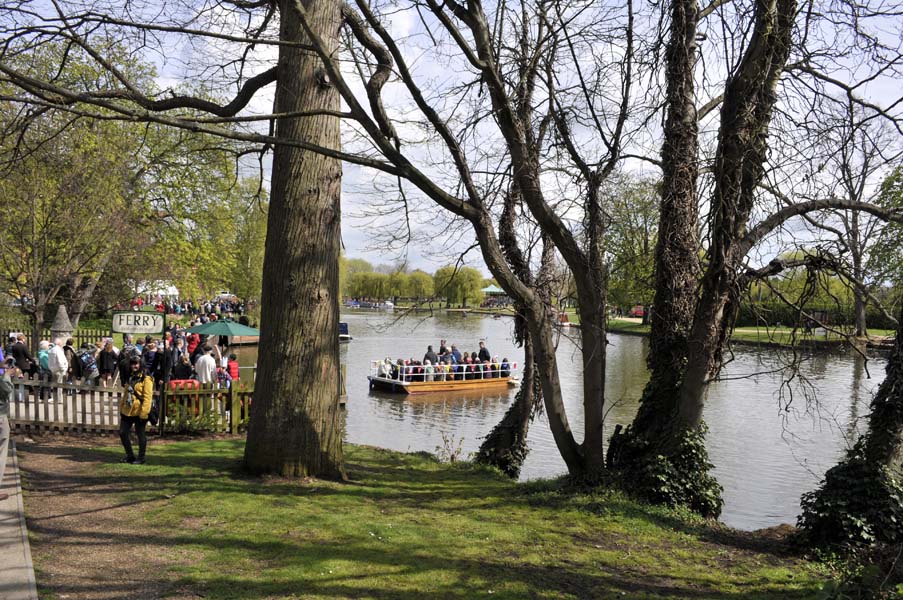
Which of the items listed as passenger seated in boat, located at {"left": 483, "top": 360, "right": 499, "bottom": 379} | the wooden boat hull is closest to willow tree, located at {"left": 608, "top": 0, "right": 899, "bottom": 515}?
the wooden boat hull

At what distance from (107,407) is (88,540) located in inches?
253

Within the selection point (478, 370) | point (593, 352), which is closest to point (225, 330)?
point (478, 370)

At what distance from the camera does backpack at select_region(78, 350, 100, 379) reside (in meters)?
17.4

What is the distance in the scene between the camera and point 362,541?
249 inches

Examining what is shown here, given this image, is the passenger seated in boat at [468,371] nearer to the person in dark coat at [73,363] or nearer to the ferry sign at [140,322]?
the person in dark coat at [73,363]

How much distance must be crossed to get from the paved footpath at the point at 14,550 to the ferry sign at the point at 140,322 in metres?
6.26

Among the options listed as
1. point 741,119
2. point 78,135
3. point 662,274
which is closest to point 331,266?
point 662,274

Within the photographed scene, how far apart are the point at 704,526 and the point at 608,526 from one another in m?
1.40

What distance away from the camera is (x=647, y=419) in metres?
9.09

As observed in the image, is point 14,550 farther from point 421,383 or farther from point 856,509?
point 421,383

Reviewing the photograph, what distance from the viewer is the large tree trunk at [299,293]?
8.30 m

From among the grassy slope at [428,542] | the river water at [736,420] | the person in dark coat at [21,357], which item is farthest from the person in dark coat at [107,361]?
the grassy slope at [428,542]

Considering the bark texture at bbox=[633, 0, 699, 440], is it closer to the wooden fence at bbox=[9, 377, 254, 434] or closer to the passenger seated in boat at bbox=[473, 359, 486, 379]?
the wooden fence at bbox=[9, 377, 254, 434]

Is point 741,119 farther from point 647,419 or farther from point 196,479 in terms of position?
point 196,479
